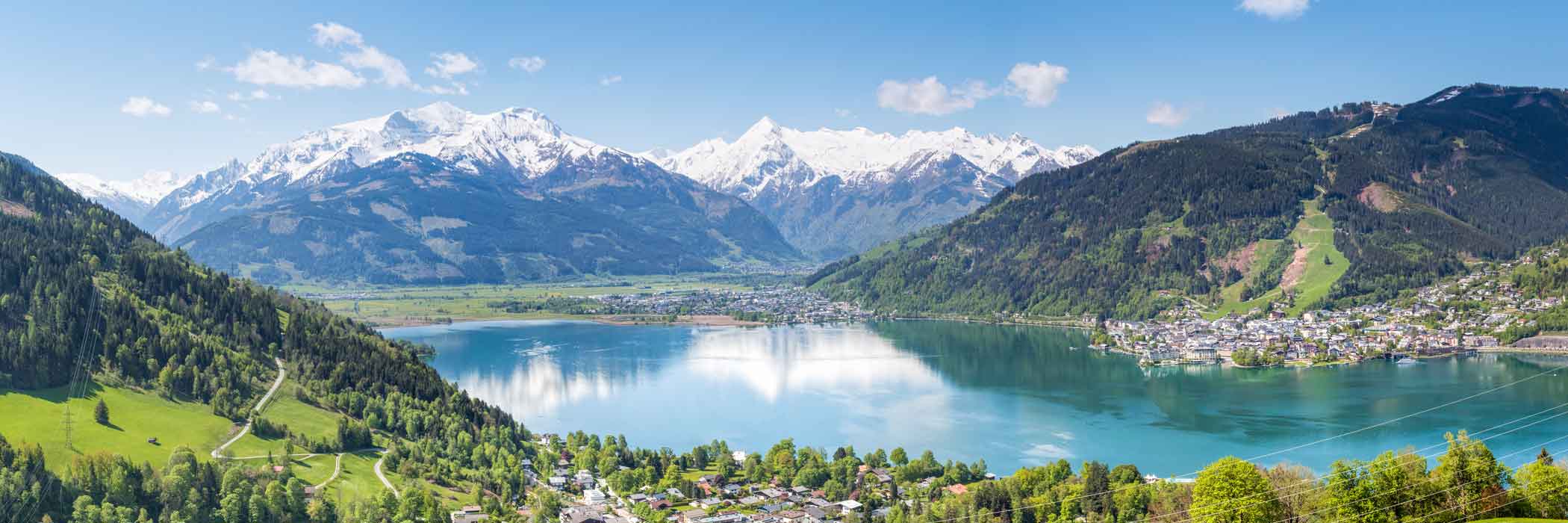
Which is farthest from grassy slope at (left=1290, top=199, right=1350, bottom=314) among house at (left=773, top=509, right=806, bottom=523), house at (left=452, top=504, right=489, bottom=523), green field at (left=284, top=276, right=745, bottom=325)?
→ green field at (left=284, top=276, right=745, bottom=325)

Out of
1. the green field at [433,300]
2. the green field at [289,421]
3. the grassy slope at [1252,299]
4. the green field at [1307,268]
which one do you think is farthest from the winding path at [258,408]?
the grassy slope at [1252,299]

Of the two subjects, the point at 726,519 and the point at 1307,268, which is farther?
the point at 1307,268

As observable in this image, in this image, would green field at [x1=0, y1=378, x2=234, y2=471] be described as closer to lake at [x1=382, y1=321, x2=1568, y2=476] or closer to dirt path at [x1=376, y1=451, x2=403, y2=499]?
dirt path at [x1=376, y1=451, x2=403, y2=499]

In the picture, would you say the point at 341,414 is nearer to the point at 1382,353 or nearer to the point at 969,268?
the point at 1382,353

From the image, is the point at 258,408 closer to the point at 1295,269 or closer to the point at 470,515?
the point at 470,515

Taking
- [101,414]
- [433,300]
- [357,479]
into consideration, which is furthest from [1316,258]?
[433,300]

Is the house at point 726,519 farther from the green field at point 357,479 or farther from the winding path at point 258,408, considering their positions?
the winding path at point 258,408
